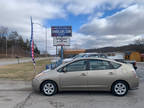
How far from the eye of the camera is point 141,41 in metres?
59.3

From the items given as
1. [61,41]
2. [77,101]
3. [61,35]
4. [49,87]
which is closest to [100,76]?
[77,101]

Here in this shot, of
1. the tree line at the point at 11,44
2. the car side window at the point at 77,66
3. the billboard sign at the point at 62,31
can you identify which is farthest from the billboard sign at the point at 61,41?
the tree line at the point at 11,44

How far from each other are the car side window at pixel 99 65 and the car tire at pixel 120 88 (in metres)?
0.72

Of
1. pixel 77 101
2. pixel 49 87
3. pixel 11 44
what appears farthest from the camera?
pixel 11 44

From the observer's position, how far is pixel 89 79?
4914mm

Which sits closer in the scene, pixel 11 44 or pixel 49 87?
pixel 49 87

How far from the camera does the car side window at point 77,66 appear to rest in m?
5.05

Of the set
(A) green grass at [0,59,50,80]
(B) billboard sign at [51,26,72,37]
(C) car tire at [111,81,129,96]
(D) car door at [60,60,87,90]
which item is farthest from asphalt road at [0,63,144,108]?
(B) billboard sign at [51,26,72,37]

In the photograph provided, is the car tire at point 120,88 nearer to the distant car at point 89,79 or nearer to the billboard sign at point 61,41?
the distant car at point 89,79

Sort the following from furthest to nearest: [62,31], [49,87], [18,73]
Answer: [62,31] → [18,73] → [49,87]

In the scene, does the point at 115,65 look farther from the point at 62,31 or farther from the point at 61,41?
the point at 62,31

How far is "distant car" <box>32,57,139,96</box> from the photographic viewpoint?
16.1 ft

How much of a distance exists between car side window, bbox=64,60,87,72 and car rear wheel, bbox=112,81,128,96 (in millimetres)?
1415

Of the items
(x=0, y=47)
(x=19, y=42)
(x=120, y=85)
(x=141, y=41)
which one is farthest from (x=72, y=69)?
(x=19, y=42)
